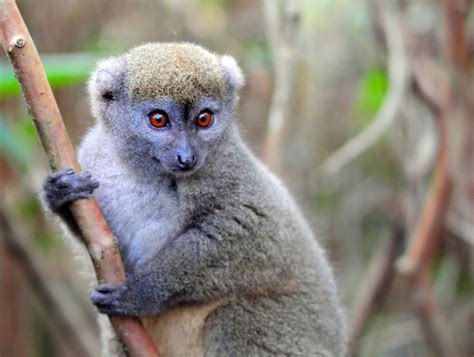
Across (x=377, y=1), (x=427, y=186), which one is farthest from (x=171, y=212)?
(x=427, y=186)

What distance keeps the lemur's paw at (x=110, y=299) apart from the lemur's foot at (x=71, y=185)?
483mm

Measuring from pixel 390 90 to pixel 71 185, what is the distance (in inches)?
134

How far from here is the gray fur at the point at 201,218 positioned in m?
4.21

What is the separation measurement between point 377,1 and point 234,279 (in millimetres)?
3302

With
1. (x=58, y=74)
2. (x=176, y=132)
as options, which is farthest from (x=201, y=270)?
(x=58, y=74)

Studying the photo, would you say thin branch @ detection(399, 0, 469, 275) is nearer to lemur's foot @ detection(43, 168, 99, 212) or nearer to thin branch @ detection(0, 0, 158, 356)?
thin branch @ detection(0, 0, 158, 356)

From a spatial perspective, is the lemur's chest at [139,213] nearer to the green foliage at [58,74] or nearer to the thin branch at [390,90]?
the green foliage at [58,74]

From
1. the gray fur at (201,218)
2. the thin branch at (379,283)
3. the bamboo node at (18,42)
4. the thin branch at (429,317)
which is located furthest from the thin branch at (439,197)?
the bamboo node at (18,42)

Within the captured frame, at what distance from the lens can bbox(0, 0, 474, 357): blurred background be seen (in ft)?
21.2

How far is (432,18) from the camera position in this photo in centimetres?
780

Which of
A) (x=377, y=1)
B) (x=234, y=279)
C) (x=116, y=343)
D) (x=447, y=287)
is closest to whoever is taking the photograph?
(x=234, y=279)

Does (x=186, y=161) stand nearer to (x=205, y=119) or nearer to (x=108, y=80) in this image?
(x=205, y=119)

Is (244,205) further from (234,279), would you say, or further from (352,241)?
(352,241)

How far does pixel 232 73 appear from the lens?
15.3 feet
